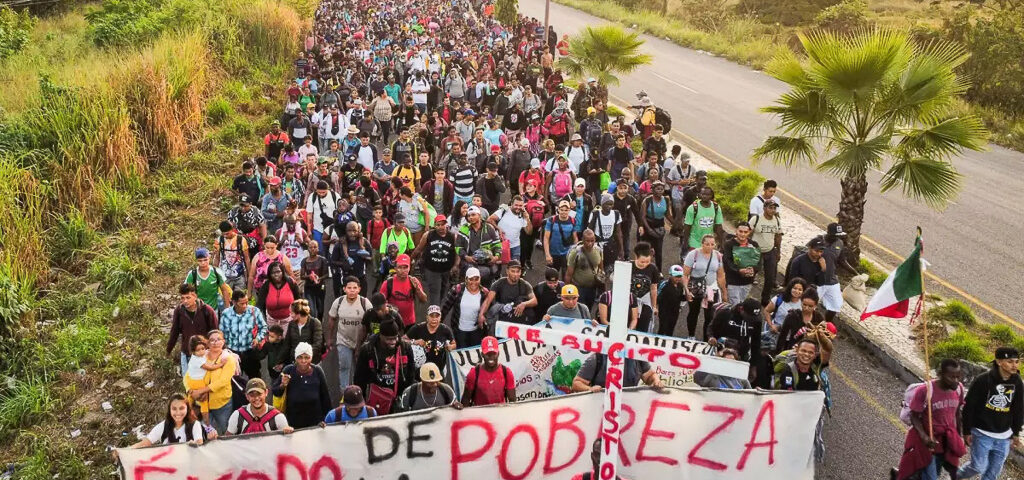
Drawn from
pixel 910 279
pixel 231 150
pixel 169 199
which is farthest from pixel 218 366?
pixel 231 150

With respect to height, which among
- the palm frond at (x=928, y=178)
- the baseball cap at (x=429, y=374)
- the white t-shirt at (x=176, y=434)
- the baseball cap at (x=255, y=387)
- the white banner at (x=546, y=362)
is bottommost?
the white banner at (x=546, y=362)

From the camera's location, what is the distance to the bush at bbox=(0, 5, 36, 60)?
25570 millimetres

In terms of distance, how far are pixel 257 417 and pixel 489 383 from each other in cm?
197

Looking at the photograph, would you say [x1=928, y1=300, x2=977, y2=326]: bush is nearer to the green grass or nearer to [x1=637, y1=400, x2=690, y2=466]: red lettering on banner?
the green grass

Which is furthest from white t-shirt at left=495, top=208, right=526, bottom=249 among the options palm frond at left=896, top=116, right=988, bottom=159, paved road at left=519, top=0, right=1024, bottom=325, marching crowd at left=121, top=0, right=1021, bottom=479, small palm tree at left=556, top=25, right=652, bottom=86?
small palm tree at left=556, top=25, right=652, bottom=86

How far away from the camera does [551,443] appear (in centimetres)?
652

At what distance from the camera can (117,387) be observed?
9.47m

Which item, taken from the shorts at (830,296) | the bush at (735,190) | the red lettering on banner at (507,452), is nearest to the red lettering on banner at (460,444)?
the red lettering on banner at (507,452)

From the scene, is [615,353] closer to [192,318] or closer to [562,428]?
[562,428]

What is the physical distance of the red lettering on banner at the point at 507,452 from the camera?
21.3 feet

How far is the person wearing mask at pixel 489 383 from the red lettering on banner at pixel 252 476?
184 cm

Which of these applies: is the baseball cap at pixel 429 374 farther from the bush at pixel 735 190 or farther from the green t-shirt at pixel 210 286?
the bush at pixel 735 190

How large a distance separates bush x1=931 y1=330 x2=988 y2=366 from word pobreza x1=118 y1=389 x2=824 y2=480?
13.1 feet

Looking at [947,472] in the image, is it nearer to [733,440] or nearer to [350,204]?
[733,440]
